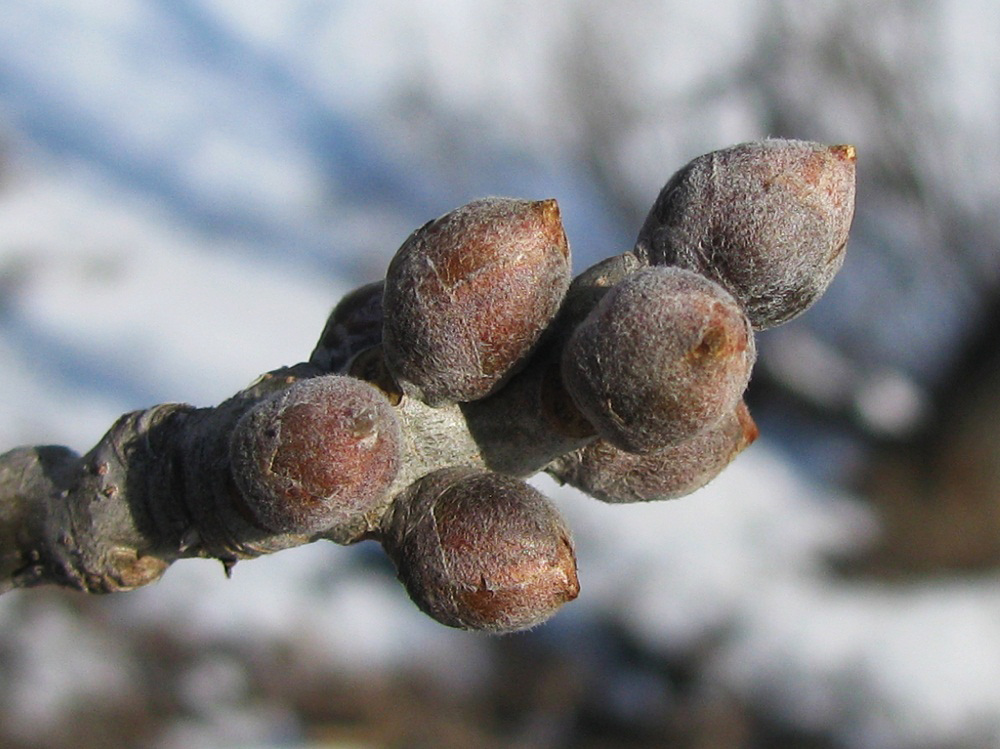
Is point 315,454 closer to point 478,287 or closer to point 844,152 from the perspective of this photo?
point 478,287

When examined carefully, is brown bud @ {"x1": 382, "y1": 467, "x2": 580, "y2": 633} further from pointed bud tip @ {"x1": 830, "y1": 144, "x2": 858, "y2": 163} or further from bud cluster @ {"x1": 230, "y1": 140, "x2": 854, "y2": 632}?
pointed bud tip @ {"x1": 830, "y1": 144, "x2": 858, "y2": 163}

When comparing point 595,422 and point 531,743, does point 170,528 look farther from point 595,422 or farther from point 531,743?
point 531,743

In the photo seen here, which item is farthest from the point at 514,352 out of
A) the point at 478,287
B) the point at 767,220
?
the point at 767,220

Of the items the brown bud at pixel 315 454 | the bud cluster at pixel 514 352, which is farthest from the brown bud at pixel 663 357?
the brown bud at pixel 315 454

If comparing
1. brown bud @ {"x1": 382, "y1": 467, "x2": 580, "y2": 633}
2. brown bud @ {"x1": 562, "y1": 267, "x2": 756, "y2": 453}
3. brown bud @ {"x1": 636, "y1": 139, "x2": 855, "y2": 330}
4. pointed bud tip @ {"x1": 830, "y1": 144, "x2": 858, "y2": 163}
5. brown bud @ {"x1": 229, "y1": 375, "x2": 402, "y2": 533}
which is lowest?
brown bud @ {"x1": 382, "y1": 467, "x2": 580, "y2": 633}

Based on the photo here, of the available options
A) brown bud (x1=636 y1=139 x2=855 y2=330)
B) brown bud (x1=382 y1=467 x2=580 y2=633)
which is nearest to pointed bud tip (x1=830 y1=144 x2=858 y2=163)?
brown bud (x1=636 y1=139 x2=855 y2=330)
